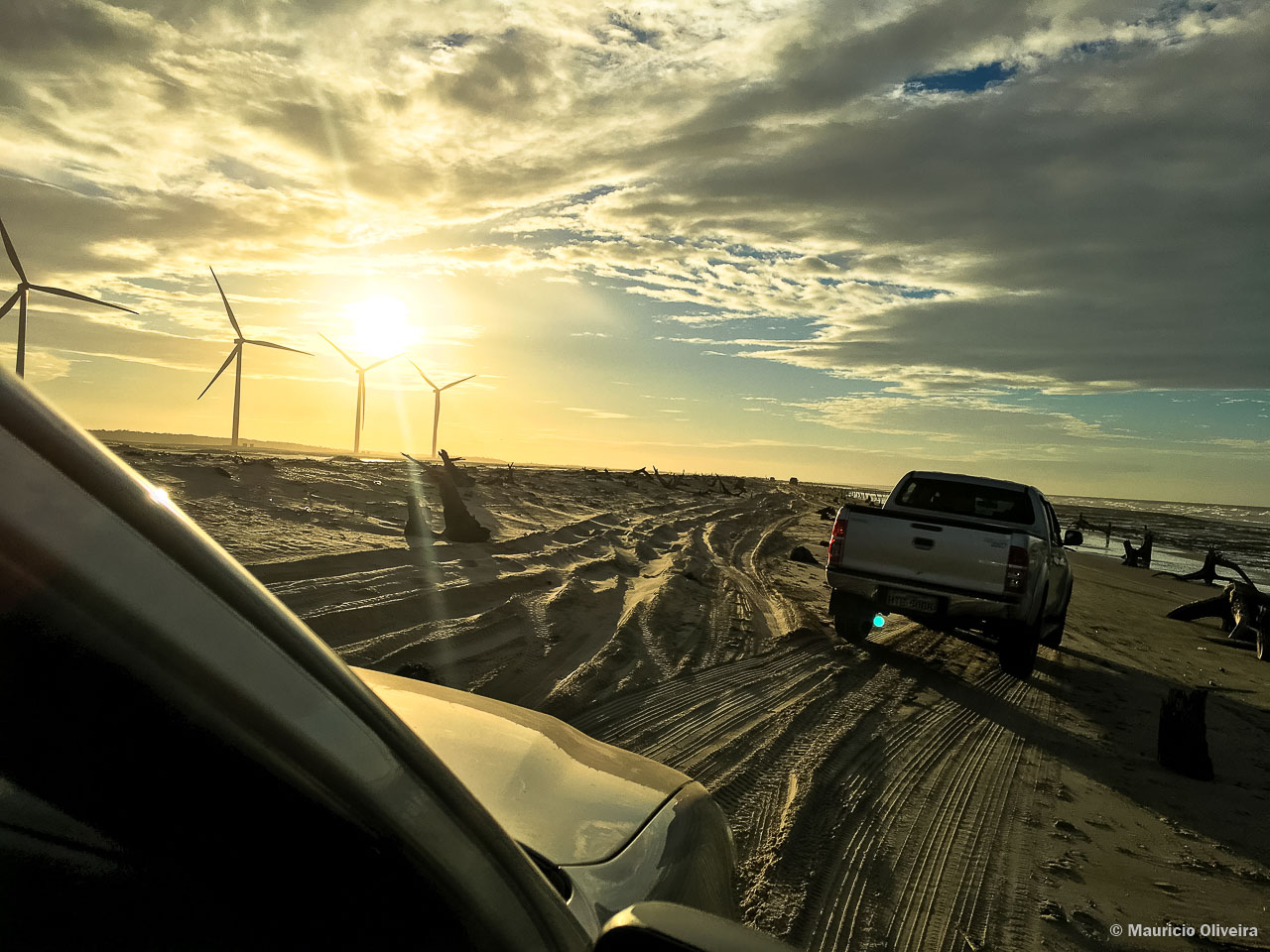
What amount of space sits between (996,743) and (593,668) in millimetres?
3314

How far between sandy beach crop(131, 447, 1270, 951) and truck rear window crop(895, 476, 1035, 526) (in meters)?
1.82

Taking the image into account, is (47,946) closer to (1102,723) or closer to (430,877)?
(430,877)

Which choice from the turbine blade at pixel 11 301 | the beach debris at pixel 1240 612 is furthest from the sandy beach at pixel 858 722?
the turbine blade at pixel 11 301

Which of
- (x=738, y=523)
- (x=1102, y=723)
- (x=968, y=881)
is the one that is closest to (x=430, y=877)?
(x=968, y=881)

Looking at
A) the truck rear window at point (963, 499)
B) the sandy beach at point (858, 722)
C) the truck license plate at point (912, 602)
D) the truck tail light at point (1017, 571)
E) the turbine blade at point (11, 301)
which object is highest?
the turbine blade at point (11, 301)

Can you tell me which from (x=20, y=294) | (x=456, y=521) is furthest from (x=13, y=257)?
(x=456, y=521)

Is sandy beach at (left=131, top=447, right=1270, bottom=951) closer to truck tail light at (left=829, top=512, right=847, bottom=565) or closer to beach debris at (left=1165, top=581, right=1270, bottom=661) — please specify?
beach debris at (left=1165, top=581, right=1270, bottom=661)

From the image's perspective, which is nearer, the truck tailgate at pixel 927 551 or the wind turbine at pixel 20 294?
the truck tailgate at pixel 927 551

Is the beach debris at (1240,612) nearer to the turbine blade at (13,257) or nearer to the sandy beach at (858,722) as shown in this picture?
the sandy beach at (858,722)

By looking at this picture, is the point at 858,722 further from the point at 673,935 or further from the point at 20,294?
the point at 20,294

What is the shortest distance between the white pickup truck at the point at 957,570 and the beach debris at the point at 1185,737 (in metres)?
2.33

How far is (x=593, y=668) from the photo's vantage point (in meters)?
6.91

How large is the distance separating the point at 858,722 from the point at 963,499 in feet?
17.5

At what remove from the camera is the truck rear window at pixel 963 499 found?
10.2m
